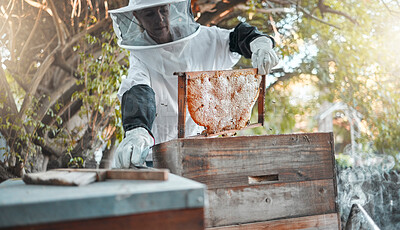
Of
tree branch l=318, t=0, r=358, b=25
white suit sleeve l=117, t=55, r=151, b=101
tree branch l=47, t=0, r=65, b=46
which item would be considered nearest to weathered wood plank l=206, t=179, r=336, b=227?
white suit sleeve l=117, t=55, r=151, b=101

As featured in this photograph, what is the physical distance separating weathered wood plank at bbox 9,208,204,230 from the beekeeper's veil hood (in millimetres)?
1163

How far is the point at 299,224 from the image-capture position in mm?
1207

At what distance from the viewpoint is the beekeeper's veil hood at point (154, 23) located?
162 centimetres

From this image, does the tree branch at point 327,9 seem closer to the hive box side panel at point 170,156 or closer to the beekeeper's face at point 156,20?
the beekeeper's face at point 156,20

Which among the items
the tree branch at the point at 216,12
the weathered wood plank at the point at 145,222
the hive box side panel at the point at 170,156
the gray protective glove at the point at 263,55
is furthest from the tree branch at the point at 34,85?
the weathered wood plank at the point at 145,222

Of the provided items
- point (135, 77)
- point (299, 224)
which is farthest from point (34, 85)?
point (299, 224)

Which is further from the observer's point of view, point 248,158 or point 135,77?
point 135,77

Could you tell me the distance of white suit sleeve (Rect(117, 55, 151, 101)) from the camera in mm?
1633

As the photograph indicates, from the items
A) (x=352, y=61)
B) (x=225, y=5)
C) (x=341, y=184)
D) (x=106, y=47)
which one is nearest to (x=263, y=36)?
(x=106, y=47)

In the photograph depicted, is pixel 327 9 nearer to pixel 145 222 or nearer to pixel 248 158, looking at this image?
pixel 248 158

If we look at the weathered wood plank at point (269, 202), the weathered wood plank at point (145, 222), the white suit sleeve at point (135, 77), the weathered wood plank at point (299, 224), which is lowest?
the weathered wood plank at point (299, 224)

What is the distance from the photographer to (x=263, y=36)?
176cm

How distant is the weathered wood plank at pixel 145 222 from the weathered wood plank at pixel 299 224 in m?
0.53

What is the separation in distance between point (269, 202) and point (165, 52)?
88 cm
